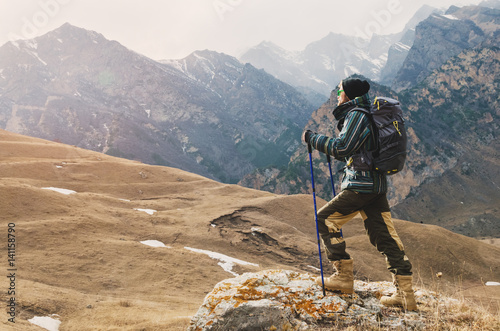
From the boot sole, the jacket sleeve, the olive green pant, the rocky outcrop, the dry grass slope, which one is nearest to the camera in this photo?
the rocky outcrop

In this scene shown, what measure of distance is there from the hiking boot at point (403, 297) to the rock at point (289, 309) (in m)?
0.14

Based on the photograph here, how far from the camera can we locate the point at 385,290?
6.25 metres

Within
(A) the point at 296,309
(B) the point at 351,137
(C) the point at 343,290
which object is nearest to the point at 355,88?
(B) the point at 351,137

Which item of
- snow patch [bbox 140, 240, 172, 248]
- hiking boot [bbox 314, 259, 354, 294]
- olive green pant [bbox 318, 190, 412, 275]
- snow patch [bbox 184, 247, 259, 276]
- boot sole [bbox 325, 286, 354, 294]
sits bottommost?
snow patch [bbox 184, 247, 259, 276]

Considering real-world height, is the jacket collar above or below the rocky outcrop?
above

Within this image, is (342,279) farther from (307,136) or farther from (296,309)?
(307,136)

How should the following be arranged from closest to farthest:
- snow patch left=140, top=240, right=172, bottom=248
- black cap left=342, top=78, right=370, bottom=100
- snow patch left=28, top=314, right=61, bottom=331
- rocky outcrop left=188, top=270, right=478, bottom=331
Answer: rocky outcrop left=188, top=270, right=478, bottom=331
black cap left=342, top=78, right=370, bottom=100
snow patch left=28, top=314, right=61, bottom=331
snow patch left=140, top=240, right=172, bottom=248

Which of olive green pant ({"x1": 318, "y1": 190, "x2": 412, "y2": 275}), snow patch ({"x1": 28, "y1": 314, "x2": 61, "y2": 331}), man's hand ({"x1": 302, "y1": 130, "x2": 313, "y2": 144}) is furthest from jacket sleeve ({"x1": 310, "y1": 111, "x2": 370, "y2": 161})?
snow patch ({"x1": 28, "y1": 314, "x2": 61, "y2": 331})

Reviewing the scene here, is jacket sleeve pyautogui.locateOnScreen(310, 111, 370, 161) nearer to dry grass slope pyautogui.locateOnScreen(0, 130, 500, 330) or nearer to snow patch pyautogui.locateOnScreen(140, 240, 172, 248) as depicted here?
dry grass slope pyautogui.locateOnScreen(0, 130, 500, 330)

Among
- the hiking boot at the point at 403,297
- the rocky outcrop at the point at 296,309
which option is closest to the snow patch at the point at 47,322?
the rocky outcrop at the point at 296,309

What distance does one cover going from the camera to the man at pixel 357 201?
5.39 metres

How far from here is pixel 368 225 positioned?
579 centimetres

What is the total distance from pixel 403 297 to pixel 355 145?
2.71 metres

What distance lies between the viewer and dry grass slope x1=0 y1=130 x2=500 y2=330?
11305 millimetres
